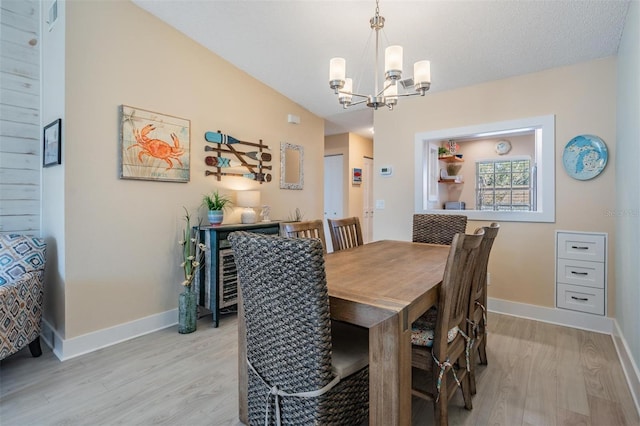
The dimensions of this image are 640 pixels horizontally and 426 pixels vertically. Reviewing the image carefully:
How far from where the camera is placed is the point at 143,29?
110 inches

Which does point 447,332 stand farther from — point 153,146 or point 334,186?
point 334,186

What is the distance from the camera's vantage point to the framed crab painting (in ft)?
8.82

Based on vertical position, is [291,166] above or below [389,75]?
below

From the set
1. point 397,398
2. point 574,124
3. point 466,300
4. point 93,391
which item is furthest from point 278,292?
point 574,124

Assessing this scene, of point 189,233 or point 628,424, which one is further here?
point 189,233

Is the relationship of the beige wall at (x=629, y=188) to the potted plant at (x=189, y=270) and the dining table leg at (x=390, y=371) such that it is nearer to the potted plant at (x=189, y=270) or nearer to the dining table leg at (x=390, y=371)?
the dining table leg at (x=390, y=371)

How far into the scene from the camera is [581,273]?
2.85 m

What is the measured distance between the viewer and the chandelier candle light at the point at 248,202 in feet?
11.5

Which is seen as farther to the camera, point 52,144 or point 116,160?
point 116,160

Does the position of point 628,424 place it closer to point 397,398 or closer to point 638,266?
point 638,266

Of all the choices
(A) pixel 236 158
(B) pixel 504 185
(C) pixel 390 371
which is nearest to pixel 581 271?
(B) pixel 504 185

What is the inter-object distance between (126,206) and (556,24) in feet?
12.6

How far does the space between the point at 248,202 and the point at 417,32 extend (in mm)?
2347

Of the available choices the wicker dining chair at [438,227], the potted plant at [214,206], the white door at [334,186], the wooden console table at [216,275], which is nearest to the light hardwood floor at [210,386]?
the wooden console table at [216,275]
